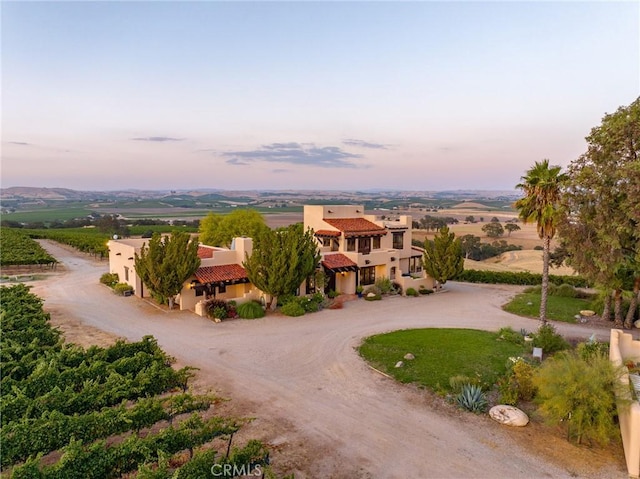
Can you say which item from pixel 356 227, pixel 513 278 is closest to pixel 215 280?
pixel 356 227

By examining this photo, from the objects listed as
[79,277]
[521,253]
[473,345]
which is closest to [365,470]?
[473,345]

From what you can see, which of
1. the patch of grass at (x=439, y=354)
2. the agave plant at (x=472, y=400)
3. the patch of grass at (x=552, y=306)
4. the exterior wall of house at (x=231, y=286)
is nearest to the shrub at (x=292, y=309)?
the exterior wall of house at (x=231, y=286)

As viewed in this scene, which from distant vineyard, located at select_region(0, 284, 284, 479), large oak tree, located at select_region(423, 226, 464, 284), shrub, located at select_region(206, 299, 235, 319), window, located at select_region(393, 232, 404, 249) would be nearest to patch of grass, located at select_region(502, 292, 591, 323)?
large oak tree, located at select_region(423, 226, 464, 284)

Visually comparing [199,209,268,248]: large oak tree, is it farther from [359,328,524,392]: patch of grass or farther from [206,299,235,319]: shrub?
[359,328,524,392]: patch of grass

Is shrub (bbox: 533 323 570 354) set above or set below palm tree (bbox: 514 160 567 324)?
below

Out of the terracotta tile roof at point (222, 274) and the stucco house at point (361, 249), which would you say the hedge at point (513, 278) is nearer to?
the stucco house at point (361, 249)

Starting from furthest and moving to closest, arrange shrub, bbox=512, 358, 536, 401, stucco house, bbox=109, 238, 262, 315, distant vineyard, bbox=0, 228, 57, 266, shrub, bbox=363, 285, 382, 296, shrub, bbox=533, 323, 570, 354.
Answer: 1. distant vineyard, bbox=0, 228, 57, 266
2. shrub, bbox=363, 285, 382, 296
3. stucco house, bbox=109, 238, 262, 315
4. shrub, bbox=533, 323, 570, 354
5. shrub, bbox=512, 358, 536, 401

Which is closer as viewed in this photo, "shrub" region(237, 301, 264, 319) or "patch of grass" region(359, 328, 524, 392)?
"patch of grass" region(359, 328, 524, 392)

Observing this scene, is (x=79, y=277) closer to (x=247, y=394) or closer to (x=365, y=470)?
(x=247, y=394)

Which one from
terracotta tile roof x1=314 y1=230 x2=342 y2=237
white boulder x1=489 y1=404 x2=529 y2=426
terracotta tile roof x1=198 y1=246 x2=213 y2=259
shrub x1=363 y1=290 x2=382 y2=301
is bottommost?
shrub x1=363 y1=290 x2=382 y2=301
